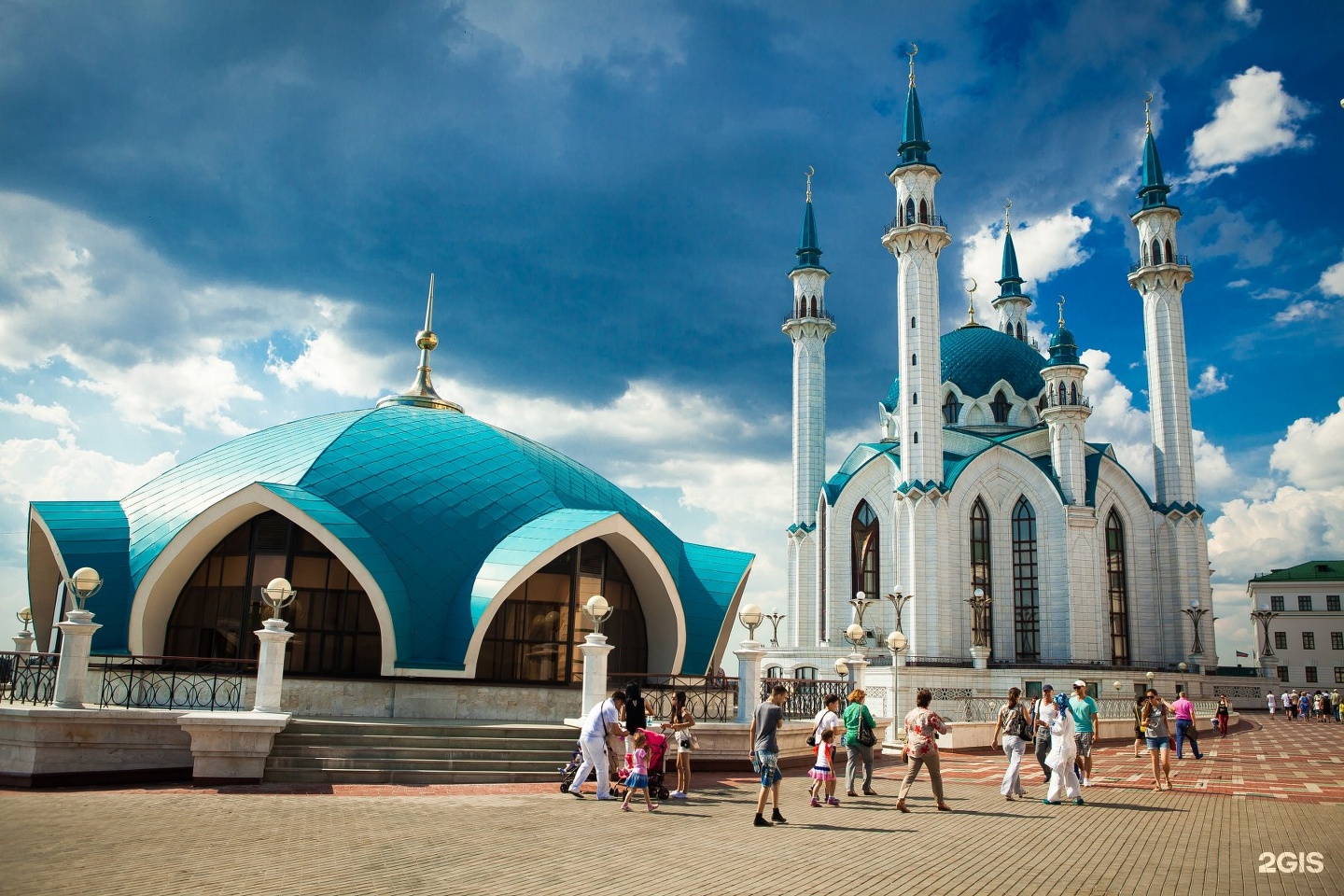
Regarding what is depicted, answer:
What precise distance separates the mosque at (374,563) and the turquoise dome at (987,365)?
1292 inches

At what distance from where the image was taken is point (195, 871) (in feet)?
23.6

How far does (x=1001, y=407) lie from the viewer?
167 feet

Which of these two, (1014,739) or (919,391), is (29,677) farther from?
(919,391)

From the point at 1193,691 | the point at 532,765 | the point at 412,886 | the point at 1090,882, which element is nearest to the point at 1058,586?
the point at 1193,691

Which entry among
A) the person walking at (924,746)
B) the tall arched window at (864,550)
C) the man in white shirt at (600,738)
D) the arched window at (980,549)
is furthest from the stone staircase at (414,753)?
the tall arched window at (864,550)

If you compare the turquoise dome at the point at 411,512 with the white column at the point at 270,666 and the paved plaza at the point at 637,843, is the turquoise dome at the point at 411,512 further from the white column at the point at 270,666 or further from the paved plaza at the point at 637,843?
the paved plaza at the point at 637,843

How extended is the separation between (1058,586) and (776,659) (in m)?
12.0

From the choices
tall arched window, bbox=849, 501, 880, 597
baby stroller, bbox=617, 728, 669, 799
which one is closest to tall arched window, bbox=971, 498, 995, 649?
tall arched window, bbox=849, 501, 880, 597

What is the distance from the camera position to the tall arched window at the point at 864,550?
146 feet

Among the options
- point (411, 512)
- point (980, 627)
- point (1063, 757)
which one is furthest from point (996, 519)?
point (1063, 757)

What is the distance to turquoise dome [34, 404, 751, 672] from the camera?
18.2 metres

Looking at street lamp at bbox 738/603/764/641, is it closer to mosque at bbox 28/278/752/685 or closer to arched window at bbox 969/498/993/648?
mosque at bbox 28/278/752/685

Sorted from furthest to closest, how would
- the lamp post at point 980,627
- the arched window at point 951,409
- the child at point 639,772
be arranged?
1. the arched window at point 951,409
2. the lamp post at point 980,627
3. the child at point 639,772

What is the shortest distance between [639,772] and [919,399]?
1275 inches
